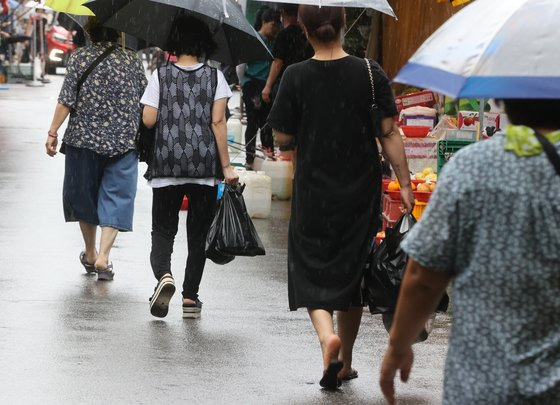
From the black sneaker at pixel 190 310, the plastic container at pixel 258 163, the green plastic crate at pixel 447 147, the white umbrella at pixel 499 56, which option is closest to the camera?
the white umbrella at pixel 499 56

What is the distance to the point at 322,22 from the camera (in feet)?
20.4

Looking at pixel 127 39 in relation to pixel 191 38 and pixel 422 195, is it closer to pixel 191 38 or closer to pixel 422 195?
pixel 191 38

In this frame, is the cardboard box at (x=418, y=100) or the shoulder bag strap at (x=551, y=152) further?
the cardboard box at (x=418, y=100)

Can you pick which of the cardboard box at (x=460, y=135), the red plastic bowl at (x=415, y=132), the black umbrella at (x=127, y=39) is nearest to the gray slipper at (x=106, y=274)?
the black umbrella at (x=127, y=39)

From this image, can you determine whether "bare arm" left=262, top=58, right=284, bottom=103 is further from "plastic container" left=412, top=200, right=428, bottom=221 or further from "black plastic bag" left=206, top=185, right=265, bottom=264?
"black plastic bag" left=206, top=185, right=265, bottom=264

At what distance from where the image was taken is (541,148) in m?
3.24

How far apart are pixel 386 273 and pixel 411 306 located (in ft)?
9.51

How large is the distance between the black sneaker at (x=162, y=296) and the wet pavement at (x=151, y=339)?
3.6 inches

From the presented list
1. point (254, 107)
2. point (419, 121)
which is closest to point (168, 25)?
point (419, 121)

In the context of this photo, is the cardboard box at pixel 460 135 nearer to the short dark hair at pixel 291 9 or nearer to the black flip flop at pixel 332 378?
the short dark hair at pixel 291 9

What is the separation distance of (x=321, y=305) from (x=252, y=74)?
32.1 feet

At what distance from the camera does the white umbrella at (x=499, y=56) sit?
3.34 meters

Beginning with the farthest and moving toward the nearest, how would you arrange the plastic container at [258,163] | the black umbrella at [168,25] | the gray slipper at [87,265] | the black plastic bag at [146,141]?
the plastic container at [258,163], the gray slipper at [87,265], the black umbrella at [168,25], the black plastic bag at [146,141]

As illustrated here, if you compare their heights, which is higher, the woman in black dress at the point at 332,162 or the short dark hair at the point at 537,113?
the short dark hair at the point at 537,113
